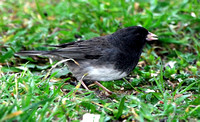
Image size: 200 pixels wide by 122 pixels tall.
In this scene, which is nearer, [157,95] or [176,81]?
[157,95]

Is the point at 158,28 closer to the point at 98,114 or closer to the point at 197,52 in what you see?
the point at 197,52

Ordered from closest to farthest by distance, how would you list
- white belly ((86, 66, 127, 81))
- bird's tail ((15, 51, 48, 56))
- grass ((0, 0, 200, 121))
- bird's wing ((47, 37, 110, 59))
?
grass ((0, 0, 200, 121)), white belly ((86, 66, 127, 81)), bird's wing ((47, 37, 110, 59)), bird's tail ((15, 51, 48, 56))

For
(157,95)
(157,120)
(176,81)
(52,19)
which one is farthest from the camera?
(52,19)

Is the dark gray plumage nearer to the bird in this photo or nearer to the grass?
the bird

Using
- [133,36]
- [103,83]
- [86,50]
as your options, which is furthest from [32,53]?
[133,36]

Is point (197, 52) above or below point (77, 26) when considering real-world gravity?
below

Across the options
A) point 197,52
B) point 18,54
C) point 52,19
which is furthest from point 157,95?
point 52,19

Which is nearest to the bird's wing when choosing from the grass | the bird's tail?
the bird's tail

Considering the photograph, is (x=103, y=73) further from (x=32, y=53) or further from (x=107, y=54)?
(x=32, y=53)
